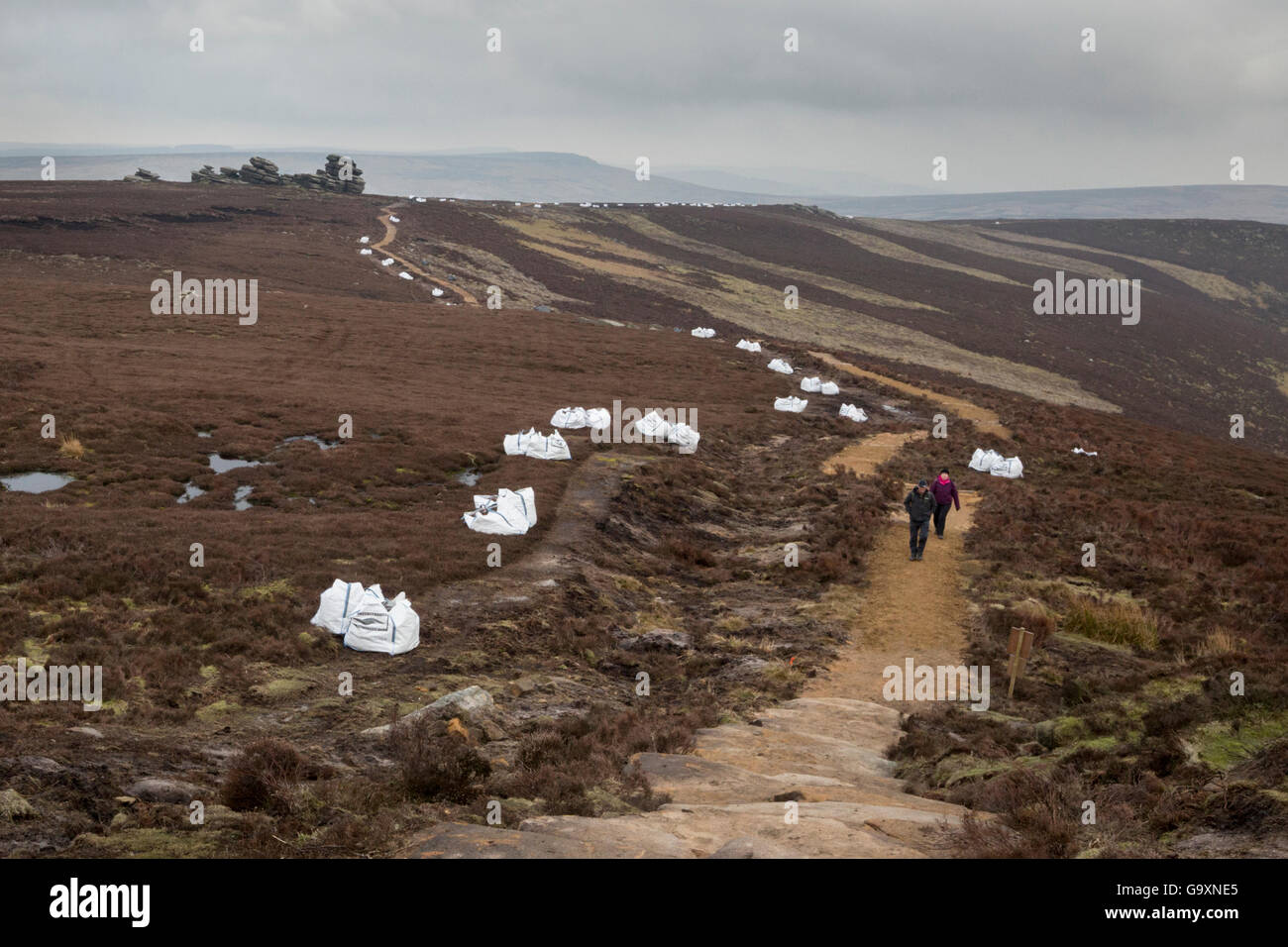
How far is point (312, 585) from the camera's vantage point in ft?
53.5

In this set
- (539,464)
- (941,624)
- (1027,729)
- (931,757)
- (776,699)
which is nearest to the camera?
(931,757)

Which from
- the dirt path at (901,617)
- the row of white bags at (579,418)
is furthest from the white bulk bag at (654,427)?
the dirt path at (901,617)

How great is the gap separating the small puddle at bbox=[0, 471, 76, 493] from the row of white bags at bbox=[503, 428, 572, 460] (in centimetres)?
1290

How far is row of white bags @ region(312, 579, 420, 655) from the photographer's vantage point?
1440cm

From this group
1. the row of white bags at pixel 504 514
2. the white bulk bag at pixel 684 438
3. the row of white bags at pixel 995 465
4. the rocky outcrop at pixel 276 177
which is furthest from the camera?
the rocky outcrop at pixel 276 177

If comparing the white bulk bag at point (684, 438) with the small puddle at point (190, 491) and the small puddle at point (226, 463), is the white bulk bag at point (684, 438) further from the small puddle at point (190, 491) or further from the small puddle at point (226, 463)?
the small puddle at point (190, 491)

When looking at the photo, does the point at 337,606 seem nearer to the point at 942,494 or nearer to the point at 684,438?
the point at 942,494

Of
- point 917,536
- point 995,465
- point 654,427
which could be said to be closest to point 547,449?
point 654,427

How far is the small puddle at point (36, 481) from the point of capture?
2128cm

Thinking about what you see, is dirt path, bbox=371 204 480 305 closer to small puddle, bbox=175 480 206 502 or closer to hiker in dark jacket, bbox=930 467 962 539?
small puddle, bbox=175 480 206 502

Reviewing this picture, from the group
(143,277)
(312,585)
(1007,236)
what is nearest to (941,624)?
(312,585)

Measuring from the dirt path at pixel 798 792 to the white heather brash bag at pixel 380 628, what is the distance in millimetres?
5379
